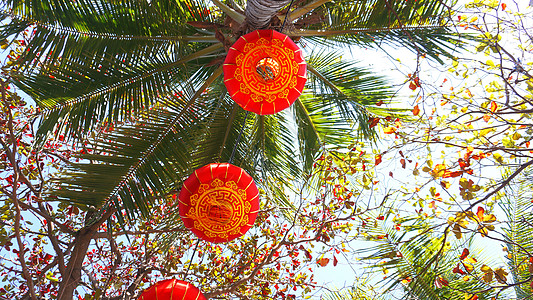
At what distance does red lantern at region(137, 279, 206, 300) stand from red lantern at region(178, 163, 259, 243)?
0.42 metres

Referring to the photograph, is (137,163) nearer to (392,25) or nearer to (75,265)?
(75,265)

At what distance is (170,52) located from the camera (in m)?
4.82

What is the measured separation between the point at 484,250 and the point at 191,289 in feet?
14.9

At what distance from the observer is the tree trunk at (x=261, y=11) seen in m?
3.11

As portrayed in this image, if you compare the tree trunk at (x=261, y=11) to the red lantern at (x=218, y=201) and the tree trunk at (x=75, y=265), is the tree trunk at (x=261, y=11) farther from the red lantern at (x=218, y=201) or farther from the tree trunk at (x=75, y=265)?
the tree trunk at (x=75, y=265)

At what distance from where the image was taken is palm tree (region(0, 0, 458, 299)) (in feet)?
13.7

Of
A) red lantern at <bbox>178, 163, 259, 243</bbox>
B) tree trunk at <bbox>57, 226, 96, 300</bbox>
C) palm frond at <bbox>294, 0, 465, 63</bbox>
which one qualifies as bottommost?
red lantern at <bbox>178, 163, 259, 243</bbox>

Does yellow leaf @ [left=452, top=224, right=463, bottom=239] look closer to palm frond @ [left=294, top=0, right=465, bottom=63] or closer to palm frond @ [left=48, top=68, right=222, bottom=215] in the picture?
palm frond @ [left=294, top=0, right=465, bottom=63]

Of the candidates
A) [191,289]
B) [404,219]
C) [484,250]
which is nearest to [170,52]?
[191,289]

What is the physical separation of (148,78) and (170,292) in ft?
8.40

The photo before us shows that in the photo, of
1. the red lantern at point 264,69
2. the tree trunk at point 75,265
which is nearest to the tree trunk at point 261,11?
the red lantern at point 264,69

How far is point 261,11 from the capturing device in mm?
3525

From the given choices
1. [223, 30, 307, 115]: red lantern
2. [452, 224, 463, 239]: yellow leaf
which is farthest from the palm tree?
[452, 224, 463, 239]: yellow leaf

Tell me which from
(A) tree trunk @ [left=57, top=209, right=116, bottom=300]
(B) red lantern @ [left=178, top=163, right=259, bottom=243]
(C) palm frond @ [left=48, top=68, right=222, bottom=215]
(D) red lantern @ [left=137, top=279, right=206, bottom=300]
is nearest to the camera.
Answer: (D) red lantern @ [left=137, top=279, right=206, bottom=300]
